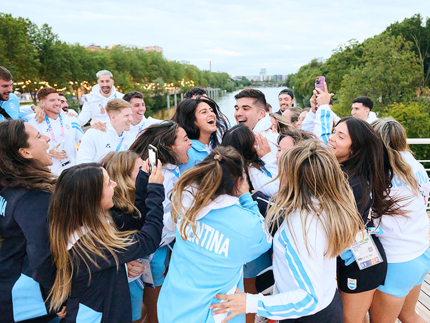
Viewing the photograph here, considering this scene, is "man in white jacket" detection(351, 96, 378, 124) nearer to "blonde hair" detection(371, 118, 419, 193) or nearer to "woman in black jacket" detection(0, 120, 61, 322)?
Result: "blonde hair" detection(371, 118, 419, 193)

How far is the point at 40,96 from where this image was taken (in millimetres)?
4152

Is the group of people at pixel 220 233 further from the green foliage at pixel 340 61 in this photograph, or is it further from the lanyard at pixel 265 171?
the green foliage at pixel 340 61

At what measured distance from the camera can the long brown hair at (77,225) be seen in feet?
5.03

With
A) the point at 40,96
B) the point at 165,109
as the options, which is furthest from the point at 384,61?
the point at 165,109

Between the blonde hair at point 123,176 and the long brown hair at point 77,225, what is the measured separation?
32 centimetres

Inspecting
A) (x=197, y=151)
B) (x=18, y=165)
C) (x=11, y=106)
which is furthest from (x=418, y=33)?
(x=18, y=165)

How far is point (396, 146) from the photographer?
222cm

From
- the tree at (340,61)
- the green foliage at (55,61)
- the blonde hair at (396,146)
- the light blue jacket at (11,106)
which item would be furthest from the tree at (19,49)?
the tree at (340,61)

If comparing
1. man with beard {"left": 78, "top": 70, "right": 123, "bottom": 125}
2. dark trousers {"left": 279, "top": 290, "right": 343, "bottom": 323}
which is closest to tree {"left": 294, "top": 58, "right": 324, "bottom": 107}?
man with beard {"left": 78, "top": 70, "right": 123, "bottom": 125}

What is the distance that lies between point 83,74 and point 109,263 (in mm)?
35412

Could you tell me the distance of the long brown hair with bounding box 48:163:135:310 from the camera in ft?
5.03

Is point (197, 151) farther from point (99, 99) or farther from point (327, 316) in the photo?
A: point (99, 99)

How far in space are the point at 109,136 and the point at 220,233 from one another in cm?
275

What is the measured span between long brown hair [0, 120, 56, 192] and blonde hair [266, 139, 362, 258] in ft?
4.57
